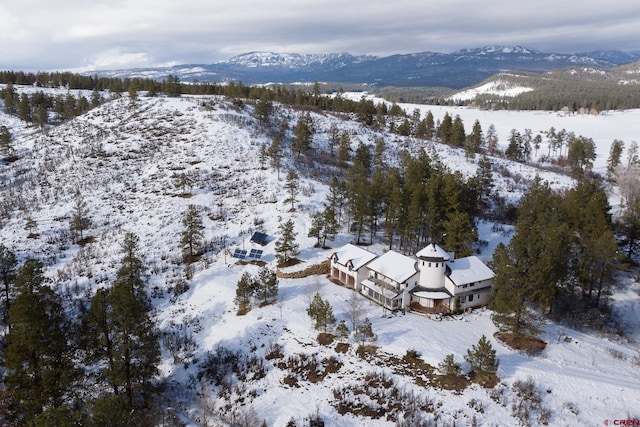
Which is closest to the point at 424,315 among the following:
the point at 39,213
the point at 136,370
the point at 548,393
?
the point at 548,393

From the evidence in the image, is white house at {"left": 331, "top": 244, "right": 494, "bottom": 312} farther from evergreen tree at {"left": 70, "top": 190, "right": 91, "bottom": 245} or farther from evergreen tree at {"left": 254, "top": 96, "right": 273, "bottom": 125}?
evergreen tree at {"left": 254, "top": 96, "right": 273, "bottom": 125}

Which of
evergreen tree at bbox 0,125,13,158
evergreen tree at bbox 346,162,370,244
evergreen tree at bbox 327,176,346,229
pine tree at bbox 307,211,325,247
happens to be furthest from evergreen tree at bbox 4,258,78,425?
evergreen tree at bbox 0,125,13,158

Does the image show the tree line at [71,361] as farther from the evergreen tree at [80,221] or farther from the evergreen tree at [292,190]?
the evergreen tree at [292,190]

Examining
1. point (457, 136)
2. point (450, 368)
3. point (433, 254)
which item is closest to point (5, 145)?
point (433, 254)

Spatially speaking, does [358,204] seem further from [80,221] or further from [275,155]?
[80,221]

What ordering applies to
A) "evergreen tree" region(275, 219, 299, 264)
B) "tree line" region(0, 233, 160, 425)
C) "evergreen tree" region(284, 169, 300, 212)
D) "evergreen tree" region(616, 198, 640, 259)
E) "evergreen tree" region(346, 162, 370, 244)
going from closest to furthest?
"tree line" region(0, 233, 160, 425) → "evergreen tree" region(616, 198, 640, 259) → "evergreen tree" region(275, 219, 299, 264) → "evergreen tree" region(346, 162, 370, 244) → "evergreen tree" region(284, 169, 300, 212)
